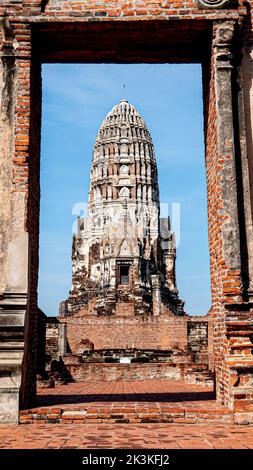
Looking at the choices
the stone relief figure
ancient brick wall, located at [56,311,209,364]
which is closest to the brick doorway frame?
ancient brick wall, located at [56,311,209,364]

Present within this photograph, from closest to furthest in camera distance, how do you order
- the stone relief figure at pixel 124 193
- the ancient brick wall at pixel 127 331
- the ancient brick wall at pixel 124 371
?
the ancient brick wall at pixel 124 371 → the ancient brick wall at pixel 127 331 → the stone relief figure at pixel 124 193

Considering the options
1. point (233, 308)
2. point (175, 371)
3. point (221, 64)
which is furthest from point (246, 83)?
point (175, 371)


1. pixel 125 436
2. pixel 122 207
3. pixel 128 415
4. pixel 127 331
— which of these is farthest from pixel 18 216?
pixel 122 207

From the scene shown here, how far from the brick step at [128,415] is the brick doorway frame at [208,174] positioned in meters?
0.21

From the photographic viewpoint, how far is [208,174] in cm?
871

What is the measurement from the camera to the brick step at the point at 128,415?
6.78 metres

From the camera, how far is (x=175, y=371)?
1750 centimetres

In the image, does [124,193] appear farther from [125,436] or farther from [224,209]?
[125,436]

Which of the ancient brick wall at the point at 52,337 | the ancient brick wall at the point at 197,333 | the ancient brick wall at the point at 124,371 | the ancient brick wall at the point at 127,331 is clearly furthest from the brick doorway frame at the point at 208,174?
the ancient brick wall at the point at 127,331

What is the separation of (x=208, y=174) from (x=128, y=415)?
148 inches

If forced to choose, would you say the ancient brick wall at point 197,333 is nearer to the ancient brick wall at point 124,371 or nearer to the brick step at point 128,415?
the ancient brick wall at point 124,371

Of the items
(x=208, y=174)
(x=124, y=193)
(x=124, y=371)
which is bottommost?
(x=124, y=371)

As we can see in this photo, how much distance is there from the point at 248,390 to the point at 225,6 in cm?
506

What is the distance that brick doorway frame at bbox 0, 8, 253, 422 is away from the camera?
7.12 meters
